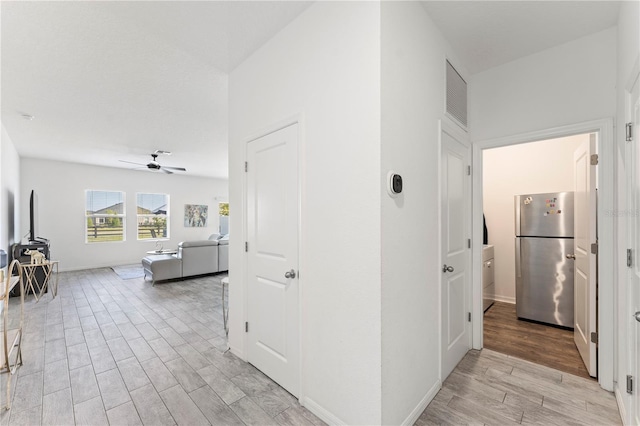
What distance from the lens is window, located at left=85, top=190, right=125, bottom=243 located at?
24.2ft

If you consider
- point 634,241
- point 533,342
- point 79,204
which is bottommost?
point 533,342

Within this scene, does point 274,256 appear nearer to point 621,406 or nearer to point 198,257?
point 621,406

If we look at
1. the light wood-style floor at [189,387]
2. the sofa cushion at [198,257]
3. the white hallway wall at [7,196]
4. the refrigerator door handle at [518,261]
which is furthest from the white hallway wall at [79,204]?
the refrigerator door handle at [518,261]

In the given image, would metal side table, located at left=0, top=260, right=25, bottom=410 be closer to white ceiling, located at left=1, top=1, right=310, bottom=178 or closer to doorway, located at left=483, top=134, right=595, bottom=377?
white ceiling, located at left=1, top=1, right=310, bottom=178

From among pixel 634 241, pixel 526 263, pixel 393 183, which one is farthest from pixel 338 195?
pixel 526 263

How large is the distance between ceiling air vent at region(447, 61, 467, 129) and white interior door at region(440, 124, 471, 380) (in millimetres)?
197

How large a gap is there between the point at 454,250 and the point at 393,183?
1.27 metres

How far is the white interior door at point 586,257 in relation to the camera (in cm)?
227

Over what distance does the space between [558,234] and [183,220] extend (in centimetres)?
926

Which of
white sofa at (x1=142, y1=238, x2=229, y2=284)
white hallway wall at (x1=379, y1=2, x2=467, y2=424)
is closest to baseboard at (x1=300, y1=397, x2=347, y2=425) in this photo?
white hallway wall at (x1=379, y1=2, x2=467, y2=424)

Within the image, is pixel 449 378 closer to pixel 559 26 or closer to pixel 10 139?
pixel 559 26

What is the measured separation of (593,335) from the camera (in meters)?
2.25

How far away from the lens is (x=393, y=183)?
5.23 feet

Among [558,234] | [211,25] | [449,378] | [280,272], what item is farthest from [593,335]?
[211,25]
